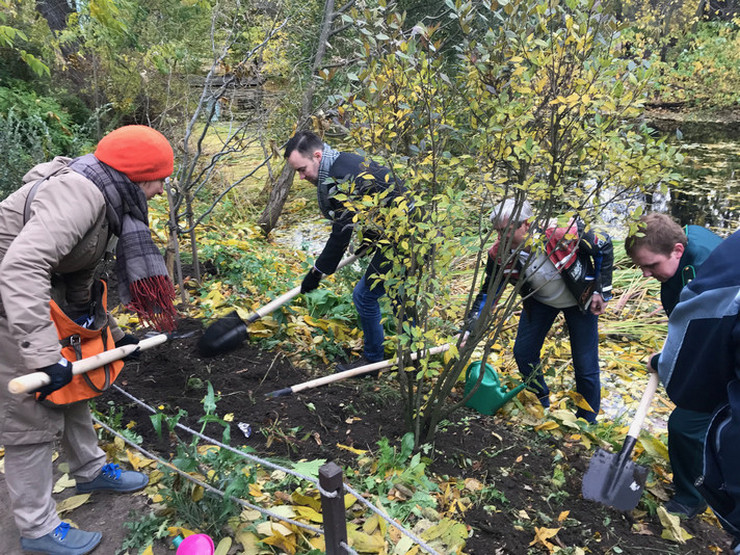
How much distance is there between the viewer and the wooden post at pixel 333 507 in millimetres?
1608

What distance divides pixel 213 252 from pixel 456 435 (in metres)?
3.31

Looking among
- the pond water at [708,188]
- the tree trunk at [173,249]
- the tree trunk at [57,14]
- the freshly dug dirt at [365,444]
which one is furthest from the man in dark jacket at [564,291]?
the tree trunk at [57,14]

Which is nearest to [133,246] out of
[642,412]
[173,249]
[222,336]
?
[222,336]

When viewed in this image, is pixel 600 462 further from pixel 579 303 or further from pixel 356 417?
pixel 356 417

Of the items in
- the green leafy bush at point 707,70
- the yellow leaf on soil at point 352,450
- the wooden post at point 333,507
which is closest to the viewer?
the wooden post at point 333,507

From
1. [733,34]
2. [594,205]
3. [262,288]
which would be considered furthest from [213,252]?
[733,34]

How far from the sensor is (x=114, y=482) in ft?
7.91

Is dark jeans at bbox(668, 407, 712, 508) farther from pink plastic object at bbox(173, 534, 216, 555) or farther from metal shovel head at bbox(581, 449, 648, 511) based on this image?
pink plastic object at bbox(173, 534, 216, 555)

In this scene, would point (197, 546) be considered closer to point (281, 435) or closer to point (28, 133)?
point (281, 435)

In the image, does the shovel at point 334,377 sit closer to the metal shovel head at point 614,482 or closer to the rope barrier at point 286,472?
the rope barrier at point 286,472

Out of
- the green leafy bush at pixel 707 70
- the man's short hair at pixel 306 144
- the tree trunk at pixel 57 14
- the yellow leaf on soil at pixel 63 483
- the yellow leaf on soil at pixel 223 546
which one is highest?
the green leafy bush at pixel 707 70

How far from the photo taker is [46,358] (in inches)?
70.7

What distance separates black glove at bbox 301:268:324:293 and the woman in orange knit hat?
1283mm

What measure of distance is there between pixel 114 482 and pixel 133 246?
3.82 ft
